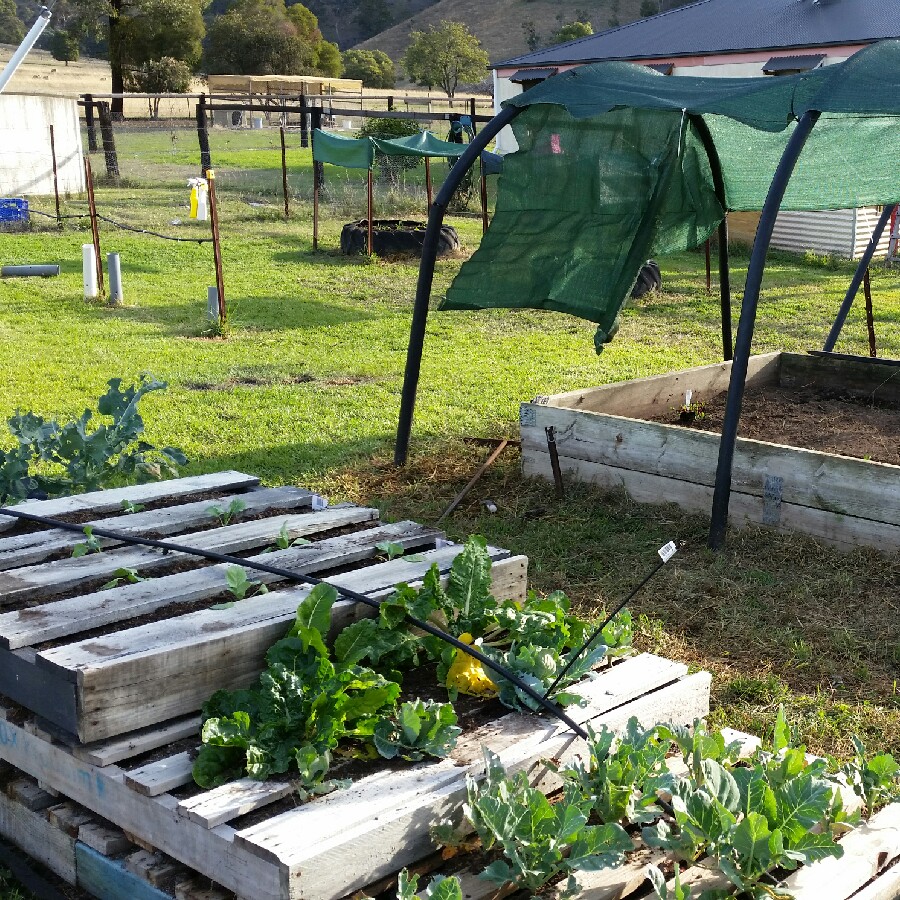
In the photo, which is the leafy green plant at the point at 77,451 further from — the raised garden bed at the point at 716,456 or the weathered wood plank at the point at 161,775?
the weathered wood plank at the point at 161,775

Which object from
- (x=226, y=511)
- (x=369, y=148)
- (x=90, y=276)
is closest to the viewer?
(x=226, y=511)

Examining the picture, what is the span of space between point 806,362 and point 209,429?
12.8 feet

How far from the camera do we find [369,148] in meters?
15.6

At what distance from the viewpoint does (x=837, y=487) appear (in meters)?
5.26

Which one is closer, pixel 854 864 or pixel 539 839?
pixel 539 839

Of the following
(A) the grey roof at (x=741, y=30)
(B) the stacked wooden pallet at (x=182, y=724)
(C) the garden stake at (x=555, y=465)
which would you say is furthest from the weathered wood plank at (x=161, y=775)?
(A) the grey roof at (x=741, y=30)

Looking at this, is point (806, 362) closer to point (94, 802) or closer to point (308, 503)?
point (308, 503)

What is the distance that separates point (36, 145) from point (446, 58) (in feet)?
150

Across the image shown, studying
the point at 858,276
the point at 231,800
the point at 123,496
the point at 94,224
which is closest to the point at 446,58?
the point at 94,224

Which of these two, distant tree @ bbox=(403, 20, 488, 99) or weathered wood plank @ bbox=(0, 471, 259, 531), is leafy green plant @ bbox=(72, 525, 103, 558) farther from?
distant tree @ bbox=(403, 20, 488, 99)

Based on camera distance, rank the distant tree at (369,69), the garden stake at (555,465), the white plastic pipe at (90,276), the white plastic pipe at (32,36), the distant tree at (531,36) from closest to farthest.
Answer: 1. the garden stake at (555,465)
2. the white plastic pipe at (32,36)
3. the white plastic pipe at (90,276)
4. the distant tree at (369,69)
5. the distant tree at (531,36)

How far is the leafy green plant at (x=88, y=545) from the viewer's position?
11.3ft

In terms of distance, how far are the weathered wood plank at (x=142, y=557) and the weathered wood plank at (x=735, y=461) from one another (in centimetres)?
222

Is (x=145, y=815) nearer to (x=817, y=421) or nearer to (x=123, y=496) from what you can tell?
(x=123, y=496)
